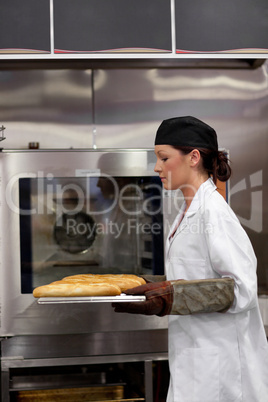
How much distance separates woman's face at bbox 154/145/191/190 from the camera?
148 cm

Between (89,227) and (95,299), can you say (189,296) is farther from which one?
(89,227)

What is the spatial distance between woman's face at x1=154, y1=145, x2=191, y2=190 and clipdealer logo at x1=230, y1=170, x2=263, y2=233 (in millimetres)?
1331

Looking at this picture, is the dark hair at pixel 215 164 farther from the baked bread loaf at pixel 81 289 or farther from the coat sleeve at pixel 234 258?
the baked bread loaf at pixel 81 289

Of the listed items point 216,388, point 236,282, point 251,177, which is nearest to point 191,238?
point 236,282

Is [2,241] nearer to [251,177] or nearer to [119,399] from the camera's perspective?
[119,399]

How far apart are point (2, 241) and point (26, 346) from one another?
19.6 inches

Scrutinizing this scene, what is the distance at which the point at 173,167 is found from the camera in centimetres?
148

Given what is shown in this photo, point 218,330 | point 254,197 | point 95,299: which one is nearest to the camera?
point 95,299

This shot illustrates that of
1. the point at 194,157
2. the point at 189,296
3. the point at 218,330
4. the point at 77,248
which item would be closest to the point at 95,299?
the point at 189,296

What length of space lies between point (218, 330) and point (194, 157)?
517 mm

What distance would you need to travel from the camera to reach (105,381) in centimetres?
240

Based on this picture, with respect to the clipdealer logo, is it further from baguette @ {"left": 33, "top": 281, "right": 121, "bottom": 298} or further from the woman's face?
baguette @ {"left": 33, "top": 281, "right": 121, "bottom": 298}

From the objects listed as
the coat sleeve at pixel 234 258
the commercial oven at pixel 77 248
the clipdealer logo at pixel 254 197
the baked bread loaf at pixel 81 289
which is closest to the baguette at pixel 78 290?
the baked bread loaf at pixel 81 289

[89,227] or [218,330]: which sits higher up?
[89,227]
